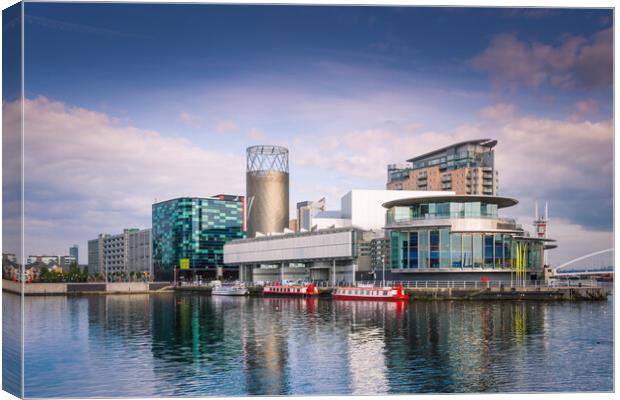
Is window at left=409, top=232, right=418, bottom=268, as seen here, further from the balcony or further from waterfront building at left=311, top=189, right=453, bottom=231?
waterfront building at left=311, top=189, right=453, bottom=231

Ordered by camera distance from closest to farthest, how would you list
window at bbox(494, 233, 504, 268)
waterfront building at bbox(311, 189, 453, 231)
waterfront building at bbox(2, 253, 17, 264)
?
waterfront building at bbox(2, 253, 17, 264), window at bbox(494, 233, 504, 268), waterfront building at bbox(311, 189, 453, 231)

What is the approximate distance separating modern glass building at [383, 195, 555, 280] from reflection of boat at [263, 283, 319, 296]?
658 inches

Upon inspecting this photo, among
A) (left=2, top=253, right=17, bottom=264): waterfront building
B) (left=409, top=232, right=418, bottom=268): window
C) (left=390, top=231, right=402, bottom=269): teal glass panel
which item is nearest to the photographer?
(left=2, top=253, right=17, bottom=264): waterfront building

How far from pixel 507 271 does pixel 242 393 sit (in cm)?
6778

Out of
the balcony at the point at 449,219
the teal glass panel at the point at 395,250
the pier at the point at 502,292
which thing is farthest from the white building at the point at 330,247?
the pier at the point at 502,292

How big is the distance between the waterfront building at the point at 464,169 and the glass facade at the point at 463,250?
288 ft

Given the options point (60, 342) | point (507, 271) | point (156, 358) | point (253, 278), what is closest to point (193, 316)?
point (60, 342)

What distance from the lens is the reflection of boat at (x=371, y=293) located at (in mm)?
85875

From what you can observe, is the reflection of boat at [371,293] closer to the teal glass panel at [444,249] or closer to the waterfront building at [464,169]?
the teal glass panel at [444,249]

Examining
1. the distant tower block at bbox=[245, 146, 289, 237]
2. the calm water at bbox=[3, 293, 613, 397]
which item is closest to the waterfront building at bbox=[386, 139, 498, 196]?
the distant tower block at bbox=[245, 146, 289, 237]

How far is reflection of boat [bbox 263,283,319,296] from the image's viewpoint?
106681 mm

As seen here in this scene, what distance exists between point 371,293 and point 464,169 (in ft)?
322

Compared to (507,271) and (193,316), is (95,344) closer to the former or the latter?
(193,316)

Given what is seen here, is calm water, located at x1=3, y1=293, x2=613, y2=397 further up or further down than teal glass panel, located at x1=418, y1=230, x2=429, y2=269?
further down
